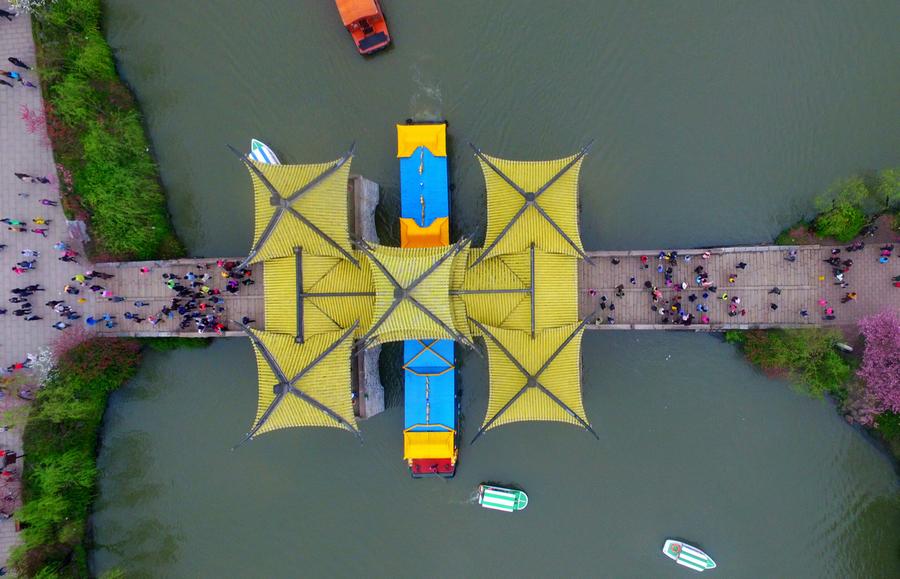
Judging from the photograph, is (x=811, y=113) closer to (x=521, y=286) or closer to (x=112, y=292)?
(x=521, y=286)

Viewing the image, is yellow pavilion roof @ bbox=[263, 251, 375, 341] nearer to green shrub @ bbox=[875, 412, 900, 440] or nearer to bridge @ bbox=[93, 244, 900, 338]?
bridge @ bbox=[93, 244, 900, 338]

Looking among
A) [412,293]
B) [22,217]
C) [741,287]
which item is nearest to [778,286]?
[741,287]

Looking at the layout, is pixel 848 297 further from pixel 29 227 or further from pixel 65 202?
pixel 29 227

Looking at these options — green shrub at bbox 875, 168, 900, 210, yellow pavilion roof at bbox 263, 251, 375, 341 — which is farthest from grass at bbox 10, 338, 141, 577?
green shrub at bbox 875, 168, 900, 210

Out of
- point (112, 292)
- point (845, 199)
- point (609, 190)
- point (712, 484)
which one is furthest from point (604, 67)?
point (112, 292)

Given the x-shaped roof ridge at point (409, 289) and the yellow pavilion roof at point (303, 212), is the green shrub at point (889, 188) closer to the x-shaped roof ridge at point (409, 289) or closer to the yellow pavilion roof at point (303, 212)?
the x-shaped roof ridge at point (409, 289)

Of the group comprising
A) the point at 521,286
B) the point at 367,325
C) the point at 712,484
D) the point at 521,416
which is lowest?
the point at 712,484

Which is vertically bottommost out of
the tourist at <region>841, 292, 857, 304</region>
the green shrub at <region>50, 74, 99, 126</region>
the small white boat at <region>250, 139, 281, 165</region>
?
the tourist at <region>841, 292, 857, 304</region>
